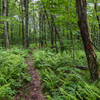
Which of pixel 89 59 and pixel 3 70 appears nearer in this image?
pixel 89 59

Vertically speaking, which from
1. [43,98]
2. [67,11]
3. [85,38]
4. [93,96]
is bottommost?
[43,98]

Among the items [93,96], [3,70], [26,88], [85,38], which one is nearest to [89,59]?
[85,38]

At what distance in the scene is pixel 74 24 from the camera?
5.12 meters

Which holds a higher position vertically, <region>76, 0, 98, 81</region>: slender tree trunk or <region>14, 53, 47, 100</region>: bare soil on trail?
<region>76, 0, 98, 81</region>: slender tree trunk

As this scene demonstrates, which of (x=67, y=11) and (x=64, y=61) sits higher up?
(x=67, y=11)

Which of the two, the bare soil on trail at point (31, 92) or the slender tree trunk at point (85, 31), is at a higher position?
the slender tree trunk at point (85, 31)

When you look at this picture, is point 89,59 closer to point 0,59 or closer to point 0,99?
point 0,99

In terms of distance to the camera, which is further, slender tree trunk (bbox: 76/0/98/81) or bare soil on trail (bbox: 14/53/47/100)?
bare soil on trail (bbox: 14/53/47/100)

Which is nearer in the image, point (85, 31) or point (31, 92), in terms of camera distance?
point (85, 31)

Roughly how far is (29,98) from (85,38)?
3069 mm

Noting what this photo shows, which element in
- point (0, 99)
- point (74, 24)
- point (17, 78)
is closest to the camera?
point (0, 99)

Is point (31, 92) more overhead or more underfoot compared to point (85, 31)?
more underfoot

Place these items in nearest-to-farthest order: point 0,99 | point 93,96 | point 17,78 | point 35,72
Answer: point 93,96 → point 0,99 → point 17,78 → point 35,72

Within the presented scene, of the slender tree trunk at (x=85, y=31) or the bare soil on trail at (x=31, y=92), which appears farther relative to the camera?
the bare soil on trail at (x=31, y=92)
